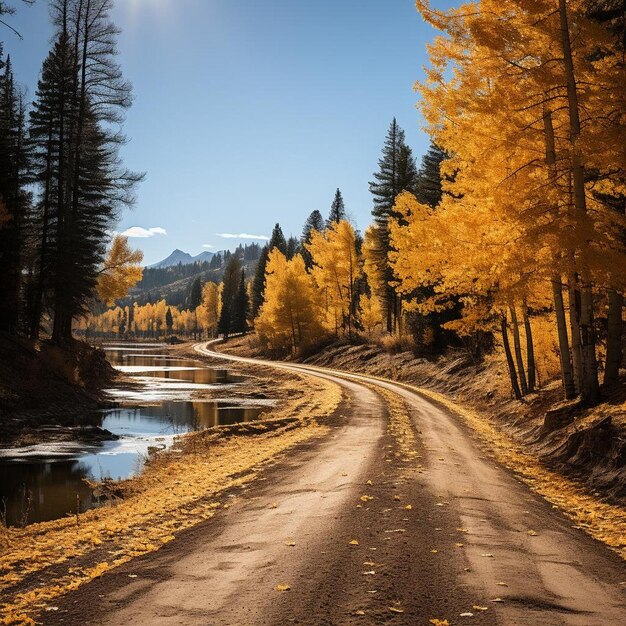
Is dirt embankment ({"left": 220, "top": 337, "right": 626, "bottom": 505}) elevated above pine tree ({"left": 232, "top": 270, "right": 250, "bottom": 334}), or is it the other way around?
pine tree ({"left": 232, "top": 270, "right": 250, "bottom": 334})

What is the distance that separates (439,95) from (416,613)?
11971 millimetres

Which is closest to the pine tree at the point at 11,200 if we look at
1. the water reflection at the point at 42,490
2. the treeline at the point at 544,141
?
the water reflection at the point at 42,490

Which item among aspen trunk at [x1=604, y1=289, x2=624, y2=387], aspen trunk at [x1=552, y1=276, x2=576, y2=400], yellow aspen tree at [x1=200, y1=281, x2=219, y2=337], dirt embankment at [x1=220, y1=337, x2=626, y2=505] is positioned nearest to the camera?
dirt embankment at [x1=220, y1=337, x2=626, y2=505]

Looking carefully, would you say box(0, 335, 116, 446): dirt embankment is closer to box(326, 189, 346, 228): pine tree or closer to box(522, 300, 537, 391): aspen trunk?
box(522, 300, 537, 391): aspen trunk

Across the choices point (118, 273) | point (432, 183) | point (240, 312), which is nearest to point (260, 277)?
point (240, 312)

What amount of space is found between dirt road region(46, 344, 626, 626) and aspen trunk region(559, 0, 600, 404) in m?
4.36

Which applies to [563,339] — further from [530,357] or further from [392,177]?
[392,177]

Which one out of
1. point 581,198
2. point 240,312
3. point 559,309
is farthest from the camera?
point 240,312

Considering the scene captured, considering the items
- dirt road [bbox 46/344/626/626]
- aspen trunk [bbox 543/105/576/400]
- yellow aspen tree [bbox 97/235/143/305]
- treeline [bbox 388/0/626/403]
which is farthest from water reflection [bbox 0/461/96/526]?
yellow aspen tree [bbox 97/235/143/305]

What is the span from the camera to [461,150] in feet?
47.8

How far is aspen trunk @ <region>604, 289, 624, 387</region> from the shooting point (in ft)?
41.3

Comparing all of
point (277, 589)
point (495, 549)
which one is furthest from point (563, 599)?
point (277, 589)

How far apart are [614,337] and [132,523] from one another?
11237mm

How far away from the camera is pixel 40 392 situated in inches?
816
